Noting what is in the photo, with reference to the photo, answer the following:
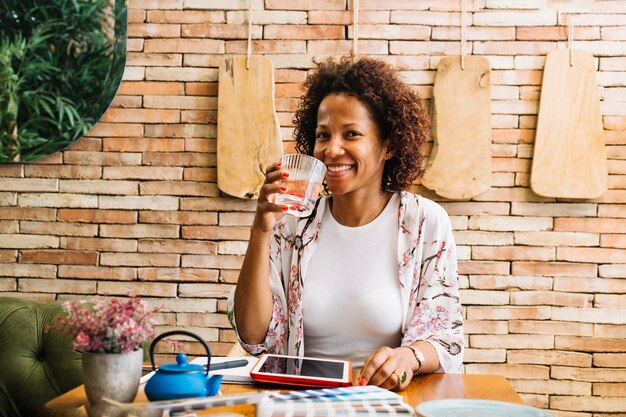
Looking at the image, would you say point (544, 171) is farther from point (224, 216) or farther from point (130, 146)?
point (130, 146)

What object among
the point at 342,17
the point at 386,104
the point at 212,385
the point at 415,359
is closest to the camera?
the point at 212,385

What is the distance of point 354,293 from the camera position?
1836 mm

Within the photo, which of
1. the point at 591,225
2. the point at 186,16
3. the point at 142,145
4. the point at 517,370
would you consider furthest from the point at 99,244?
the point at 591,225

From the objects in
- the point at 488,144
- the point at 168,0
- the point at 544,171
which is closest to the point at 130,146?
the point at 168,0

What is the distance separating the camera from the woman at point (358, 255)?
1765 mm

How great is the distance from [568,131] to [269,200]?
4.93 ft

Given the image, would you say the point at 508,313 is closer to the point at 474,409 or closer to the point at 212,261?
the point at 212,261

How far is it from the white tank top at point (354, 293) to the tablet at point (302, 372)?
0.32 meters

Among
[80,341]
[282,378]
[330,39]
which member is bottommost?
[282,378]

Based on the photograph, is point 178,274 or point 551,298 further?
point 178,274

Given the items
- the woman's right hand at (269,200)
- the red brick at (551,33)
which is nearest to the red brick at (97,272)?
the woman's right hand at (269,200)

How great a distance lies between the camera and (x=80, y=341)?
106cm

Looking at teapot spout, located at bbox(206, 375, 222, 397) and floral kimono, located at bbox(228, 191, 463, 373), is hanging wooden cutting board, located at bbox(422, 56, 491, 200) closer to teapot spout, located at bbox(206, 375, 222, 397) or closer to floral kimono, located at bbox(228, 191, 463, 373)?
floral kimono, located at bbox(228, 191, 463, 373)

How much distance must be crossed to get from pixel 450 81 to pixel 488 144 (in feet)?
0.99
